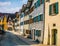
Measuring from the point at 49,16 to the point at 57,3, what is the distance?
391cm

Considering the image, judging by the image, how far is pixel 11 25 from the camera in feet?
439

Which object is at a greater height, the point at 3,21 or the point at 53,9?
the point at 3,21

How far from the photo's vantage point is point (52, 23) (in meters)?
28.7

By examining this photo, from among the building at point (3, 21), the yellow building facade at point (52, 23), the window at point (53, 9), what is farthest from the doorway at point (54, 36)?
the building at point (3, 21)

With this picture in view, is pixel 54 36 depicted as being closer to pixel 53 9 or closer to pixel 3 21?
pixel 53 9

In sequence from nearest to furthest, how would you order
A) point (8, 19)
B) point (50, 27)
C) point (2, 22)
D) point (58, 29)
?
point (58, 29) < point (50, 27) < point (2, 22) < point (8, 19)

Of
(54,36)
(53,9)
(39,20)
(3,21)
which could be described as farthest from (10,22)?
(53,9)

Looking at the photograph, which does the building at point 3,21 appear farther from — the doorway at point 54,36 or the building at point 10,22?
the doorway at point 54,36

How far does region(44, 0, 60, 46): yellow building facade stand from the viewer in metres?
26.6

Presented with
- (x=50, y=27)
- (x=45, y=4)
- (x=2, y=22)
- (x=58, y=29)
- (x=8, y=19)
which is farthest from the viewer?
(x=8, y=19)

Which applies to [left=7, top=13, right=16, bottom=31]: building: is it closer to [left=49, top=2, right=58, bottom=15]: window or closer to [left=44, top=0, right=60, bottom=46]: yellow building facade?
[left=44, top=0, right=60, bottom=46]: yellow building facade

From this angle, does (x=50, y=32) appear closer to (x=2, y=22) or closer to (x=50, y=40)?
(x=50, y=40)

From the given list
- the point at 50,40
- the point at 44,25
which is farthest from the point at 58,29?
the point at 44,25

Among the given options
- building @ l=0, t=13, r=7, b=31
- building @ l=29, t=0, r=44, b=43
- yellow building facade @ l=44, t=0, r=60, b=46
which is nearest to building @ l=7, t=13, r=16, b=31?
building @ l=0, t=13, r=7, b=31
